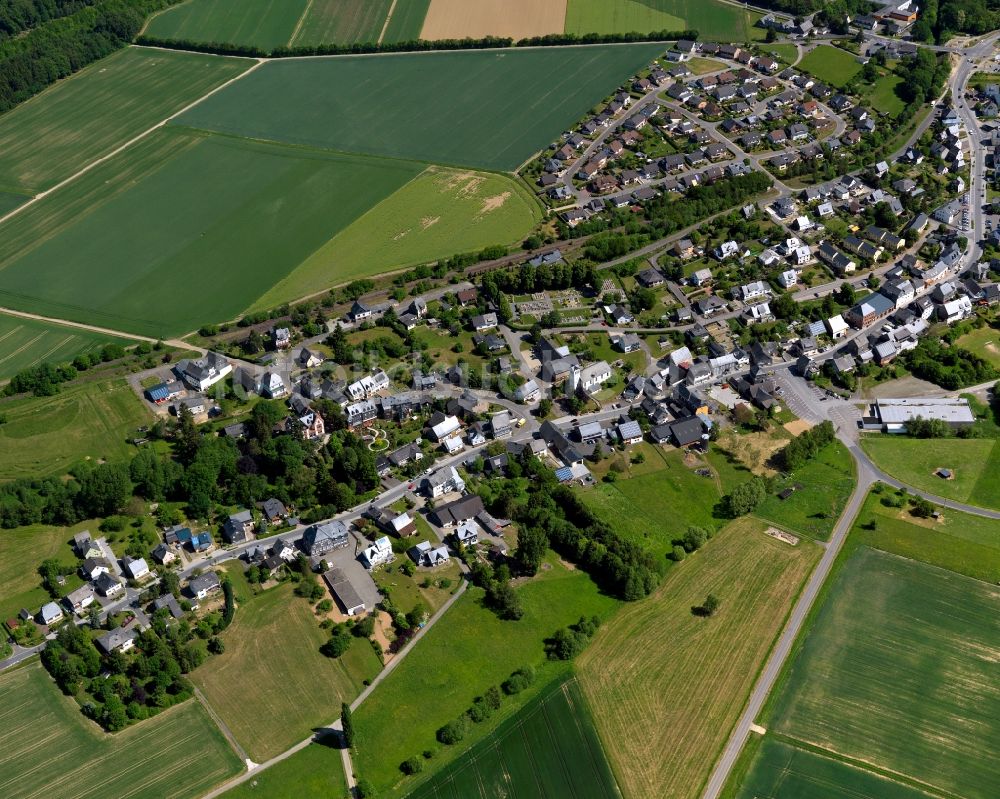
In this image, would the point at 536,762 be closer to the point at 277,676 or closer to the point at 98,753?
the point at 277,676

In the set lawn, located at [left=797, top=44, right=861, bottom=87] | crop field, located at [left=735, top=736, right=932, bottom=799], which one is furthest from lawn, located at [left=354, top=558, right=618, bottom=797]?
lawn, located at [left=797, top=44, right=861, bottom=87]

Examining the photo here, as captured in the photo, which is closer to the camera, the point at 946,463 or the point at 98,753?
the point at 98,753

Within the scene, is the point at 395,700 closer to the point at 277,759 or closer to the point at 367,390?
the point at 277,759

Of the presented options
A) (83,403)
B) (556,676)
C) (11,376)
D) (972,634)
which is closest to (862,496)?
(972,634)

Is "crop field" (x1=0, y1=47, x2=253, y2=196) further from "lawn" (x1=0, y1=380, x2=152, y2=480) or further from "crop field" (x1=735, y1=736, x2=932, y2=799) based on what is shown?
"crop field" (x1=735, y1=736, x2=932, y2=799)

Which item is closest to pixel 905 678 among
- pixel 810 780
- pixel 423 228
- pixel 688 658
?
pixel 810 780

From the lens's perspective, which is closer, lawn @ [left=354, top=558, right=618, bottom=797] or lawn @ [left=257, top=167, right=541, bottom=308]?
lawn @ [left=354, top=558, right=618, bottom=797]

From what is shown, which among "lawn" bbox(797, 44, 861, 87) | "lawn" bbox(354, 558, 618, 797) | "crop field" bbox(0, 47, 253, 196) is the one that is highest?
"crop field" bbox(0, 47, 253, 196)
